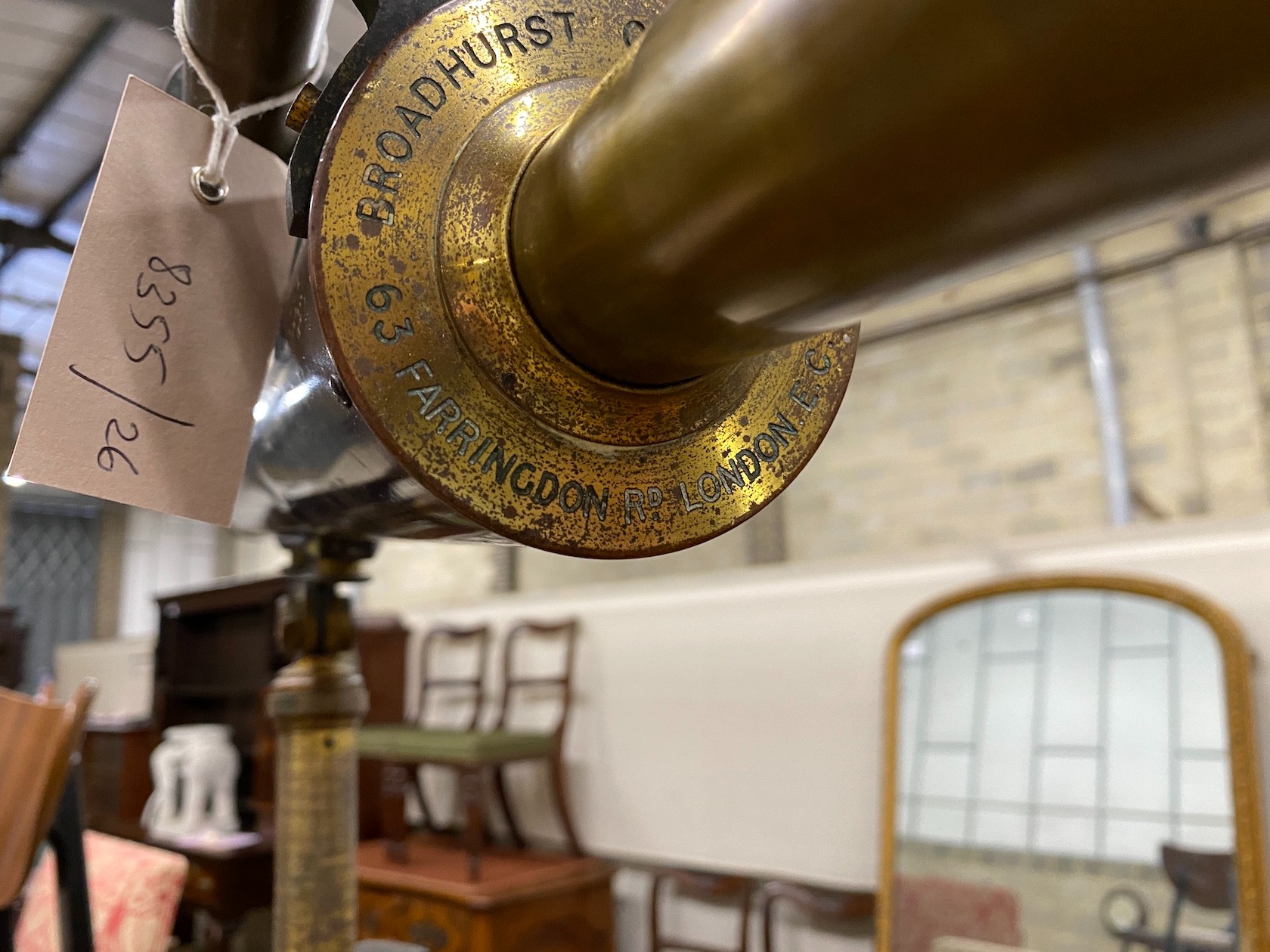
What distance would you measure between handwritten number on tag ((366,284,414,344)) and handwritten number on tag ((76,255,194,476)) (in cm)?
22

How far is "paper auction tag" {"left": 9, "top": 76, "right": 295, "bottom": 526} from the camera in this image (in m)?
0.41

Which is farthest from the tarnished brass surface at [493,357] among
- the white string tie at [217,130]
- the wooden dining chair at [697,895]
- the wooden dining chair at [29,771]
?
the wooden dining chair at [697,895]

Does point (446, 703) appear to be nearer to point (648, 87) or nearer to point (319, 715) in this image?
point (319, 715)

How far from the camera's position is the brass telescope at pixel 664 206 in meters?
0.17

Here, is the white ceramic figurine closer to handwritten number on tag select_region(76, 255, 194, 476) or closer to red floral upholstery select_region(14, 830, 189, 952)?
red floral upholstery select_region(14, 830, 189, 952)

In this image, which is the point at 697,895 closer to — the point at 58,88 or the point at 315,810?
the point at 315,810

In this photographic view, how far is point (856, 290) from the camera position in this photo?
0.75 feet

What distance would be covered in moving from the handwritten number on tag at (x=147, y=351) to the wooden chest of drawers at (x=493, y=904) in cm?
222

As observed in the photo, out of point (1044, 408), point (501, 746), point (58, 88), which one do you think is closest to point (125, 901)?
point (501, 746)

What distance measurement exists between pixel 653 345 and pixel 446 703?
3.25 metres

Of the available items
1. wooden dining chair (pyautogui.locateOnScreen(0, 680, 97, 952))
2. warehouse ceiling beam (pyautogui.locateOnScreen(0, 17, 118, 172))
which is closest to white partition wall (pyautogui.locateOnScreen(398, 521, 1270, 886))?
wooden dining chair (pyautogui.locateOnScreen(0, 680, 97, 952))

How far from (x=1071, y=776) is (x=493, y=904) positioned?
1435 millimetres

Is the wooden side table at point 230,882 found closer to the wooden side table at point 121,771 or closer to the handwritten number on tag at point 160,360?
the wooden side table at point 121,771

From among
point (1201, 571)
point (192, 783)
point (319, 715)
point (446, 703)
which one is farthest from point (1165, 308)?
point (192, 783)
